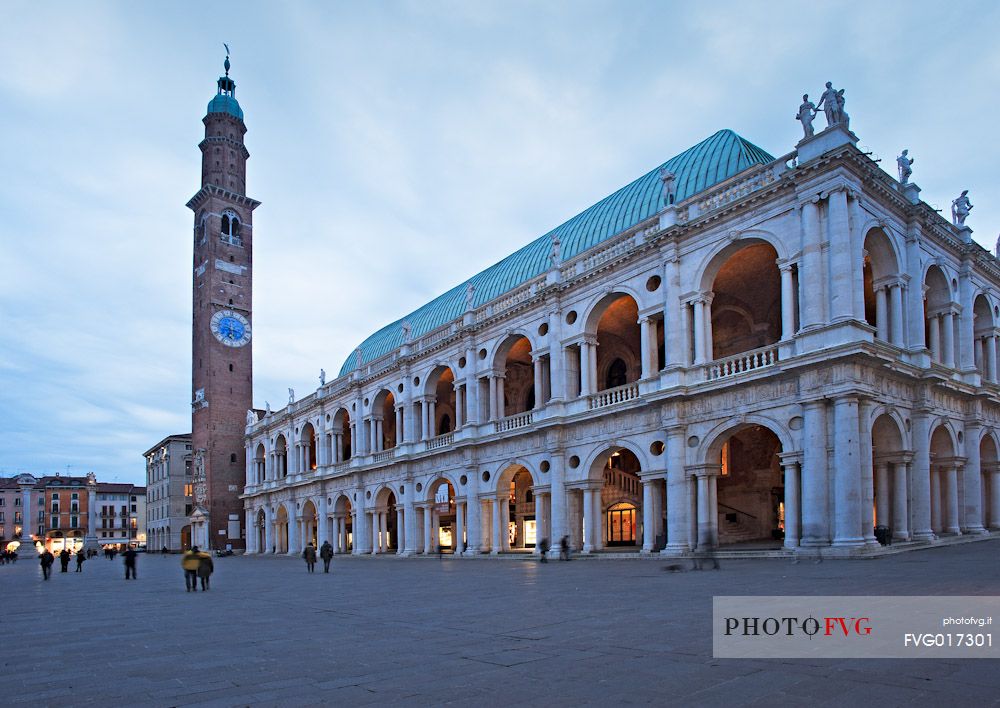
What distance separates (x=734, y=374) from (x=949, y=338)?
1066 cm

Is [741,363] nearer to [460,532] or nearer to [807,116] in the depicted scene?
[807,116]

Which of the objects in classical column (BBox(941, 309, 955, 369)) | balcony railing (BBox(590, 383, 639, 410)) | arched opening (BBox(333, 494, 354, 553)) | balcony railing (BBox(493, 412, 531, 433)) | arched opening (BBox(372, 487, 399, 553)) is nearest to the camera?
classical column (BBox(941, 309, 955, 369))

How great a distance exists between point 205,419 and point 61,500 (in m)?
86.1

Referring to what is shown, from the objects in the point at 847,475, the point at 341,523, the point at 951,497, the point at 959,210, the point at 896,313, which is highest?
the point at 959,210

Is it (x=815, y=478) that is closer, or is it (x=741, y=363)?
(x=815, y=478)

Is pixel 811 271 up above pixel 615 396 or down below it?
above

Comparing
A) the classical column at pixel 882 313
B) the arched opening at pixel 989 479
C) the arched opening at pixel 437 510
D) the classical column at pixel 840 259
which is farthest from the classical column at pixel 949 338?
the arched opening at pixel 437 510

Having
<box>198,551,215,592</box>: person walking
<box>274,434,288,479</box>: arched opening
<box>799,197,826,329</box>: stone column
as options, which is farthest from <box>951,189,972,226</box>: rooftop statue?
<box>274,434,288,479</box>: arched opening

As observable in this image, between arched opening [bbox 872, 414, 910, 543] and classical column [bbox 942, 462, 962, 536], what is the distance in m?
3.87

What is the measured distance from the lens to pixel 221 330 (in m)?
69.4

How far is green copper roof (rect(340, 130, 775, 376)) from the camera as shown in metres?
31.2

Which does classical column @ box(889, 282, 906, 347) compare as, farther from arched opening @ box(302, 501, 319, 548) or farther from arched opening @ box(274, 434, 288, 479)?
arched opening @ box(274, 434, 288, 479)

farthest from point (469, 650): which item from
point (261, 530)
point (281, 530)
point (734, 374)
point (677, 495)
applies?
point (261, 530)

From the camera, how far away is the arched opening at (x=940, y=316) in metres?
29.0
